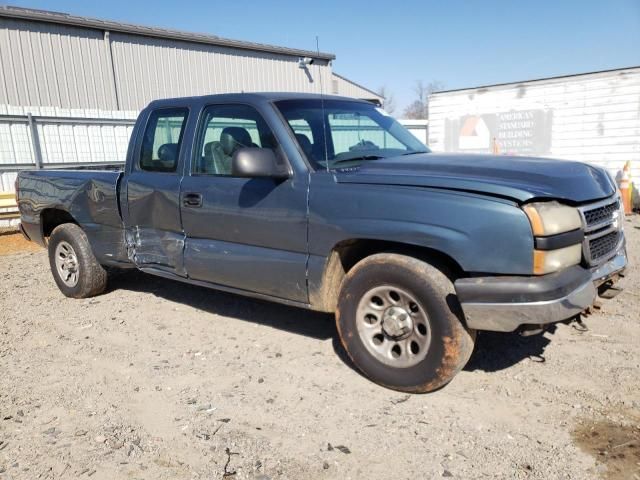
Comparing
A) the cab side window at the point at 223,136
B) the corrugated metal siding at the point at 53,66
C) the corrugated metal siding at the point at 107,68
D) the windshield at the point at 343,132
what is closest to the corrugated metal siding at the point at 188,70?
the corrugated metal siding at the point at 107,68

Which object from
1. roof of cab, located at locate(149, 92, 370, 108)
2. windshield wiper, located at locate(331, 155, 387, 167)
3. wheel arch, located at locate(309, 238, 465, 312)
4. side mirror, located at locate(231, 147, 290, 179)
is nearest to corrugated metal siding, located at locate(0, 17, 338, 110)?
roof of cab, located at locate(149, 92, 370, 108)

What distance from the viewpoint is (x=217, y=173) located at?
4.15 meters

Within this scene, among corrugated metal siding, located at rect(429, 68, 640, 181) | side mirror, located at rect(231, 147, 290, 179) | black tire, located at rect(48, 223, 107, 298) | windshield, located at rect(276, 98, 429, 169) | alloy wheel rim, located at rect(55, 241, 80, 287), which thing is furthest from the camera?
corrugated metal siding, located at rect(429, 68, 640, 181)

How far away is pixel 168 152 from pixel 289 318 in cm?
182

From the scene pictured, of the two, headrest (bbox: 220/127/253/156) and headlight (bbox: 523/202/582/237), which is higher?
headrest (bbox: 220/127/253/156)

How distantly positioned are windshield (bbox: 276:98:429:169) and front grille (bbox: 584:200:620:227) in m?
1.49

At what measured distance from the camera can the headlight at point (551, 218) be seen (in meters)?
2.77

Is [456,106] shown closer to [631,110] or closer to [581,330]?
[631,110]

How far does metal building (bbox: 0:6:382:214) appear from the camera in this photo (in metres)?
11.0

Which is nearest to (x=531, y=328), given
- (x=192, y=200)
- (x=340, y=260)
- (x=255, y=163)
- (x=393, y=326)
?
(x=393, y=326)

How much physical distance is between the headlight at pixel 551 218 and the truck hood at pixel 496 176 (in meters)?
Answer: 0.05

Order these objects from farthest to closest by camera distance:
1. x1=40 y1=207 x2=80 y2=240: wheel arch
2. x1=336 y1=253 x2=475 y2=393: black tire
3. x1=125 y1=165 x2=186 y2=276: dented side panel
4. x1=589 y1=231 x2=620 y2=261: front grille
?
x1=40 y1=207 x2=80 y2=240: wheel arch → x1=125 y1=165 x2=186 y2=276: dented side panel → x1=589 y1=231 x2=620 y2=261: front grille → x1=336 y1=253 x2=475 y2=393: black tire

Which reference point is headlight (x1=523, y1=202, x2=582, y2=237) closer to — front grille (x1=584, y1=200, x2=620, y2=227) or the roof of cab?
front grille (x1=584, y1=200, x2=620, y2=227)

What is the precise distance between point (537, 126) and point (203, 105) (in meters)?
10.0
